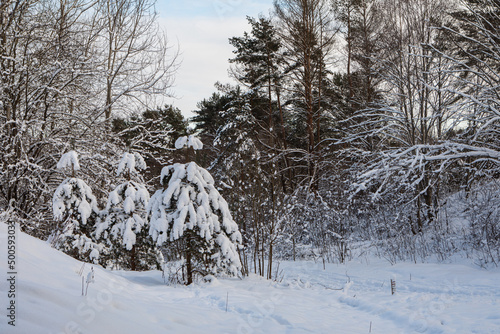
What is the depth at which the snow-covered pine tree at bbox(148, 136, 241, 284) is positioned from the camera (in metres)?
5.99

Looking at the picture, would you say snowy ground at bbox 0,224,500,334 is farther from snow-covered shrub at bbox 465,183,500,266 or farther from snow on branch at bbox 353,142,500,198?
snow on branch at bbox 353,142,500,198

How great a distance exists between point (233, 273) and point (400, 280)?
3.56 m

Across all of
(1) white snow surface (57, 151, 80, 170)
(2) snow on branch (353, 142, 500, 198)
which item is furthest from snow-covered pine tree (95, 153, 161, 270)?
(2) snow on branch (353, 142, 500, 198)

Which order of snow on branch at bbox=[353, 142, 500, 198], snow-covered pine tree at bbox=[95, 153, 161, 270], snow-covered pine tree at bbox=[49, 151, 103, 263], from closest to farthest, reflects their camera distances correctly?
1. snow on branch at bbox=[353, 142, 500, 198]
2. snow-covered pine tree at bbox=[49, 151, 103, 263]
3. snow-covered pine tree at bbox=[95, 153, 161, 270]

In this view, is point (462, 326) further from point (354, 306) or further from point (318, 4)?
point (318, 4)

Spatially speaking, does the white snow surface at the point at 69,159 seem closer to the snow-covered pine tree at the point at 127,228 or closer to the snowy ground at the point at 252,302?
the snow-covered pine tree at the point at 127,228

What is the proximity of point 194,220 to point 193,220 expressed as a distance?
0.06 feet

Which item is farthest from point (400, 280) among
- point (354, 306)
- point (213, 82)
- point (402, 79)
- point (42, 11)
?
point (213, 82)

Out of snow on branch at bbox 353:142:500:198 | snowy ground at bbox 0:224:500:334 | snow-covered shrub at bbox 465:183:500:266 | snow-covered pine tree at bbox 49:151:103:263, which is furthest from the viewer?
snow-covered shrub at bbox 465:183:500:266

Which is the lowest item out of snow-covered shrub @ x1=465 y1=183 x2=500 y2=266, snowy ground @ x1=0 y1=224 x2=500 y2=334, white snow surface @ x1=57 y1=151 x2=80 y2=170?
snowy ground @ x1=0 y1=224 x2=500 y2=334

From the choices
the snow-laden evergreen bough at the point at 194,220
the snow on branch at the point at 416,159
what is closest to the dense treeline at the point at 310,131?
the snow on branch at the point at 416,159

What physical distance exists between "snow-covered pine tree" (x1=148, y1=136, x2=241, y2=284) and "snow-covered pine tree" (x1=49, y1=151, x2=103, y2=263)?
212 cm

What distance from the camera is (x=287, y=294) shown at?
5.71 meters

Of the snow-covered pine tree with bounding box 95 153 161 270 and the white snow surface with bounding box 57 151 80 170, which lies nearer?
the white snow surface with bounding box 57 151 80 170
